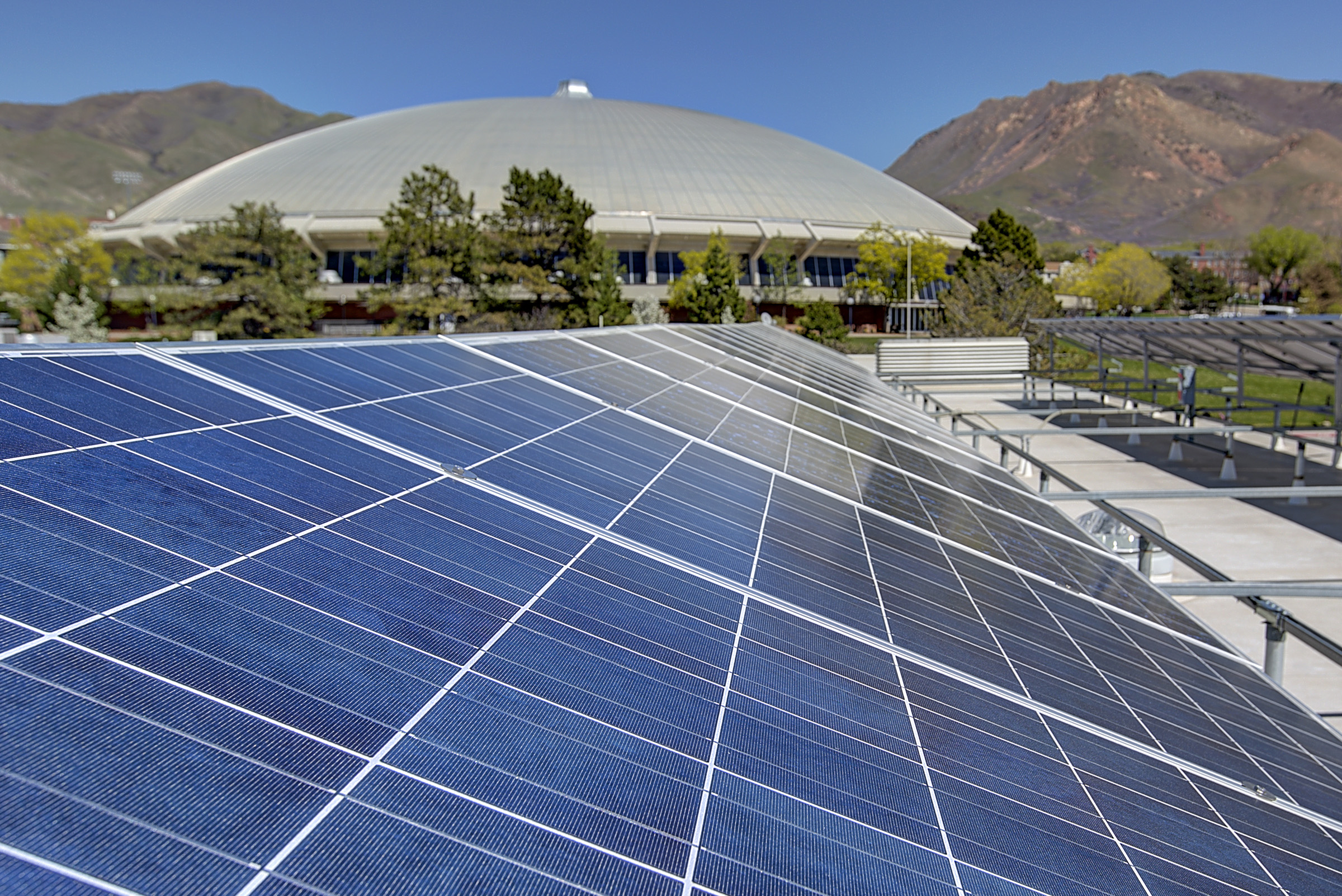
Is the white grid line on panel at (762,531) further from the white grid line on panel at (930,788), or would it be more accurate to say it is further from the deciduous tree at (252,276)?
the deciduous tree at (252,276)

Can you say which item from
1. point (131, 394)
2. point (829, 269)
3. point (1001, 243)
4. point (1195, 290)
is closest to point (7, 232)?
point (829, 269)

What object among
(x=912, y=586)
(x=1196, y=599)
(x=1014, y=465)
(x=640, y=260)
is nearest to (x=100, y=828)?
(x=912, y=586)

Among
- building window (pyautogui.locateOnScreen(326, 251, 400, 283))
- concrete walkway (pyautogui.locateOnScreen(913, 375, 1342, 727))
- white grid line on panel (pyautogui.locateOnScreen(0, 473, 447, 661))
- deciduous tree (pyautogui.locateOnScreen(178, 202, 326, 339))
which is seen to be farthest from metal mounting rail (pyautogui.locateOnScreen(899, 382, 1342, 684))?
building window (pyautogui.locateOnScreen(326, 251, 400, 283))

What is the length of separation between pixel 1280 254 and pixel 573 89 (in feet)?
388

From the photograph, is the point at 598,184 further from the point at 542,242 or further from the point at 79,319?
the point at 79,319

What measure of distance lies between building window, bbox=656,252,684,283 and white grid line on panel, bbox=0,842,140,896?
7865 cm

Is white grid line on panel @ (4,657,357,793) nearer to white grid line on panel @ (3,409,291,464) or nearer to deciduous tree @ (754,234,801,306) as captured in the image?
white grid line on panel @ (3,409,291,464)

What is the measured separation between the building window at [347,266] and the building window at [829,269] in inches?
1691

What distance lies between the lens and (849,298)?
277 ft

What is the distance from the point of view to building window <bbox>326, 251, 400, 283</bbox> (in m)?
77.0

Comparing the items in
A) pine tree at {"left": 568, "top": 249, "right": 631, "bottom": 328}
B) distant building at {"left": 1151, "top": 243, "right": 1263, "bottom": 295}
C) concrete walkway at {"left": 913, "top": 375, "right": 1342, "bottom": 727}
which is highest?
distant building at {"left": 1151, "top": 243, "right": 1263, "bottom": 295}

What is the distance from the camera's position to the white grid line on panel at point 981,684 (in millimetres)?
5121

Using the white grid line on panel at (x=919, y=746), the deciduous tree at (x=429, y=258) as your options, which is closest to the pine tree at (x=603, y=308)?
the deciduous tree at (x=429, y=258)

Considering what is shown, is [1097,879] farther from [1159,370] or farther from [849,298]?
[849,298]
